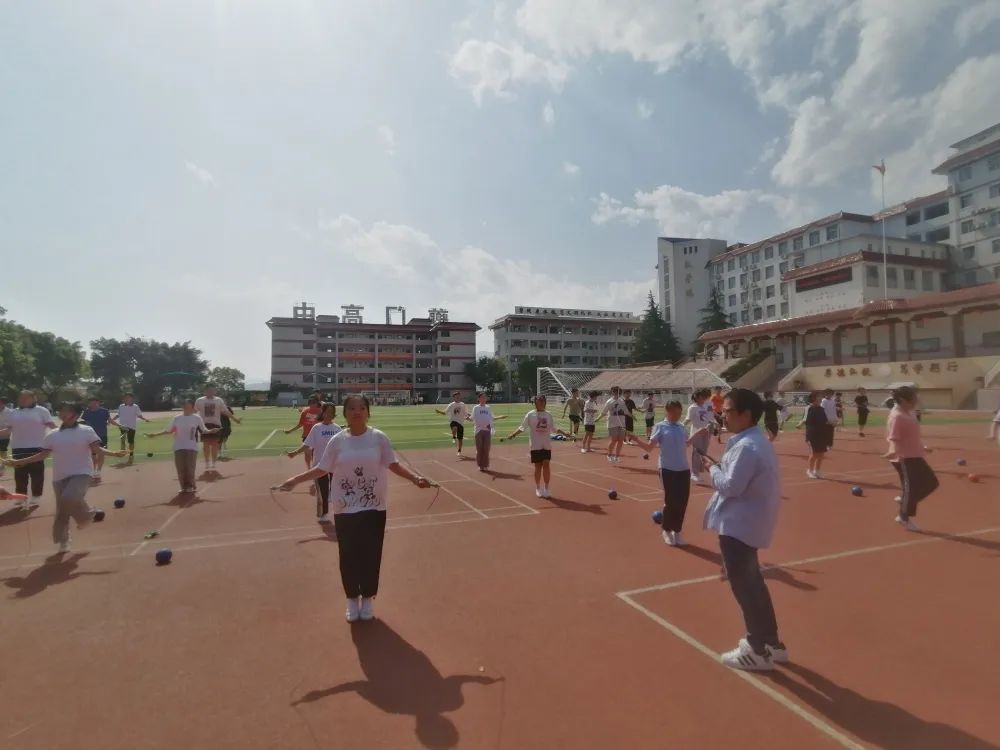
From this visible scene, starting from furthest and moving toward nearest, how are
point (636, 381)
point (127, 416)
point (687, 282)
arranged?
1. point (687, 282)
2. point (636, 381)
3. point (127, 416)

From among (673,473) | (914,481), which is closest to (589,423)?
(673,473)

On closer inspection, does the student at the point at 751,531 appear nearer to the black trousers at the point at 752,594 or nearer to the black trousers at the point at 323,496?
the black trousers at the point at 752,594

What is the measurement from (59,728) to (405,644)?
8.10 feet

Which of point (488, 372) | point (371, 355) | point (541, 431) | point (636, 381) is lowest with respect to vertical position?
point (541, 431)

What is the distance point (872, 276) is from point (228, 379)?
96776 mm

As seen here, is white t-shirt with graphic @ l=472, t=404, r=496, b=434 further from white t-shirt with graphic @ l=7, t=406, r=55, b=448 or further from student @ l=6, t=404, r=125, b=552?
white t-shirt with graphic @ l=7, t=406, r=55, b=448

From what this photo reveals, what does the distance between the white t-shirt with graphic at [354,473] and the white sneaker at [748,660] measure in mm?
3388

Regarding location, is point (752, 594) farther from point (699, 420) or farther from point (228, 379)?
point (228, 379)

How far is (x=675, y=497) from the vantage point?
7523 millimetres

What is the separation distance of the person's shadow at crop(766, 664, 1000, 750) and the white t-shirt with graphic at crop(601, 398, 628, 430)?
1140 centimetres

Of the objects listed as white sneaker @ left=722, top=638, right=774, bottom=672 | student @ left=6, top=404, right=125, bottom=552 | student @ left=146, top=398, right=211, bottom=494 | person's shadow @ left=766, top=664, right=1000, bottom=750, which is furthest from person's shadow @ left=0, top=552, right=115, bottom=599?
person's shadow @ left=766, top=664, right=1000, bottom=750

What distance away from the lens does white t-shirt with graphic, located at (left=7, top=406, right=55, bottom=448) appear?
9.83 m

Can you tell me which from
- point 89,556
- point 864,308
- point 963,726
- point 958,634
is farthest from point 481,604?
point 864,308

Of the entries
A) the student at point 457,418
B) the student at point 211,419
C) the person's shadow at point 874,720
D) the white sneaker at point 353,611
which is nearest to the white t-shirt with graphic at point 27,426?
the student at point 211,419
